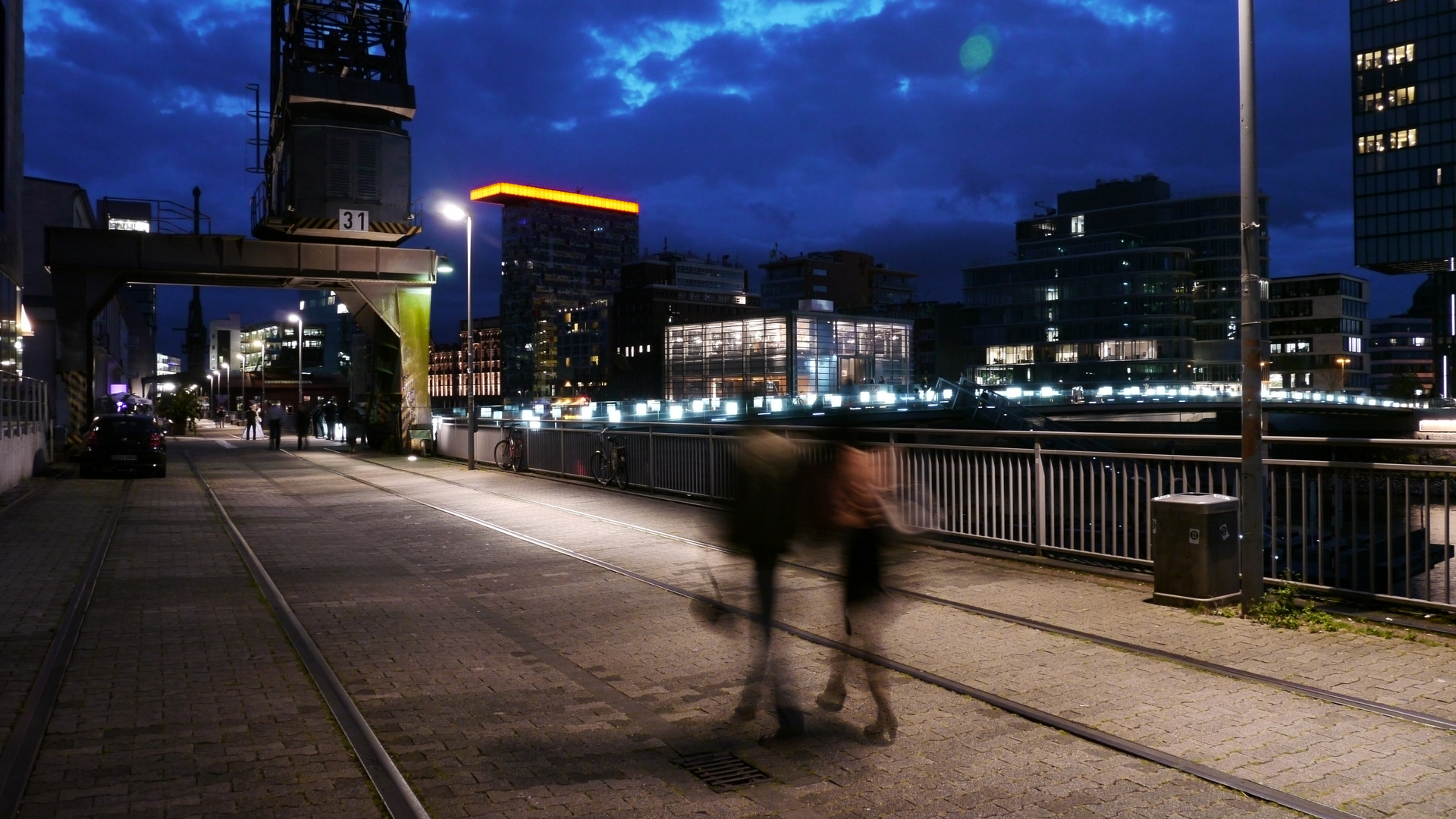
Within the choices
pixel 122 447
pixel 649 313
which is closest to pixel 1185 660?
pixel 122 447

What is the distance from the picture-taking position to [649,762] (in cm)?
514

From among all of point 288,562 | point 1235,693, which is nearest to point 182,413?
point 288,562

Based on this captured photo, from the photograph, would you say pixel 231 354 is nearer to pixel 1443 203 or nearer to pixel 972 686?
pixel 972 686

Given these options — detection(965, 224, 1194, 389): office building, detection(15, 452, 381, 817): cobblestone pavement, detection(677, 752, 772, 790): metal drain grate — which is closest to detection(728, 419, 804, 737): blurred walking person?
detection(677, 752, 772, 790): metal drain grate

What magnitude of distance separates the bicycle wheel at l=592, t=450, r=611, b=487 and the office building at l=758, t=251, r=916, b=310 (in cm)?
14148

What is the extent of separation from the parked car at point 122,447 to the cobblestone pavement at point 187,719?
612 inches

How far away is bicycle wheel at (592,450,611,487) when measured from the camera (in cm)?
2039

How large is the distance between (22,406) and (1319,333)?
14954cm

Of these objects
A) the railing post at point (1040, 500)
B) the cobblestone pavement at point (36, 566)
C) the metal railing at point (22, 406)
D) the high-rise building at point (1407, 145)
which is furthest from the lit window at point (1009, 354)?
the railing post at point (1040, 500)

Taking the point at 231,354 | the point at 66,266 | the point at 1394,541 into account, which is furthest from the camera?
the point at 231,354

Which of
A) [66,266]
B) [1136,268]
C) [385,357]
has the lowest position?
[385,357]

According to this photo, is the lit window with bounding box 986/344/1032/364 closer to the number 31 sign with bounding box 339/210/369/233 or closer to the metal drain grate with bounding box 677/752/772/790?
the number 31 sign with bounding box 339/210/369/233

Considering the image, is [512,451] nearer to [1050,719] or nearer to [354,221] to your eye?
[354,221]

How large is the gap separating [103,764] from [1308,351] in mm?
158608
